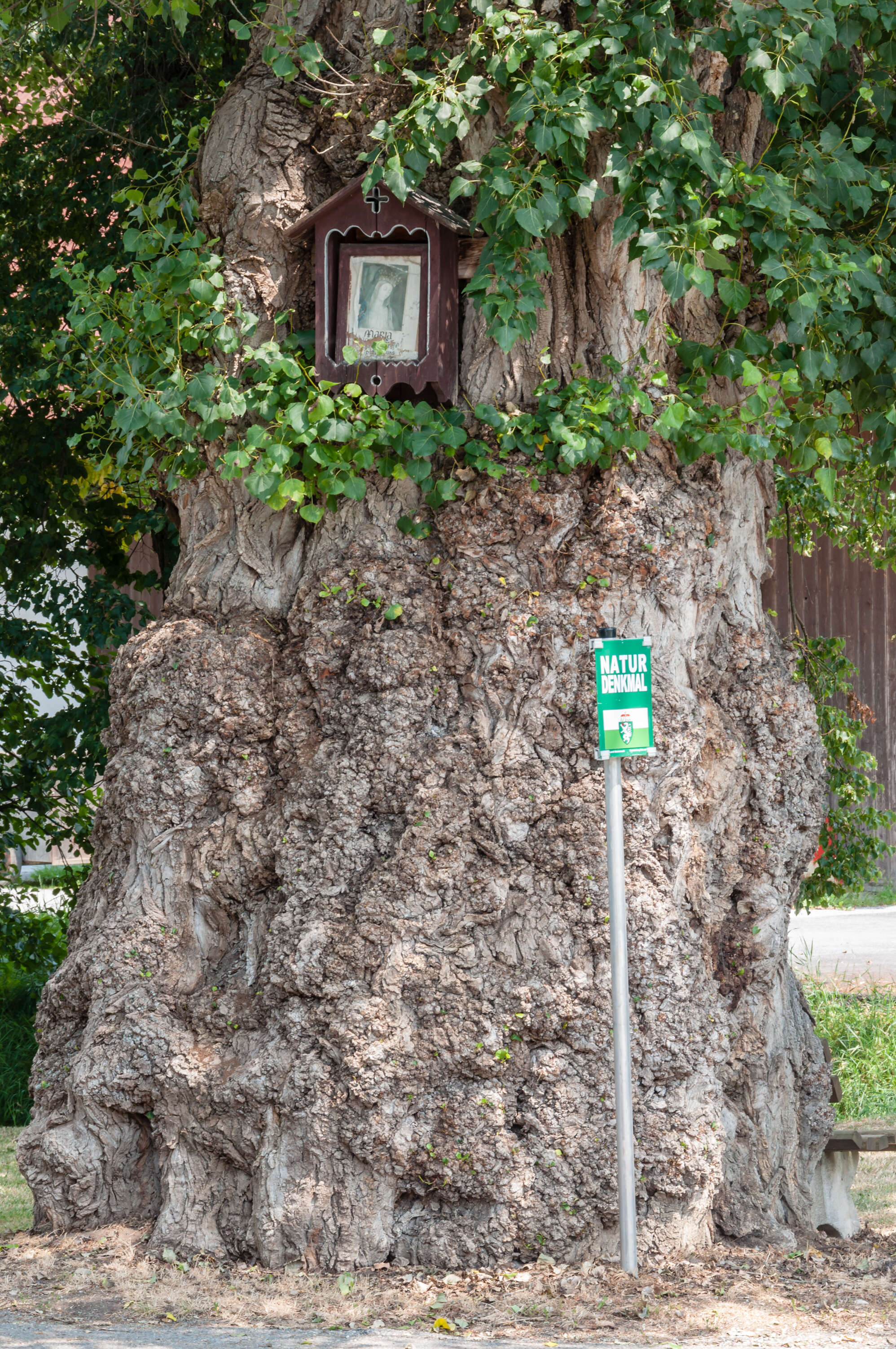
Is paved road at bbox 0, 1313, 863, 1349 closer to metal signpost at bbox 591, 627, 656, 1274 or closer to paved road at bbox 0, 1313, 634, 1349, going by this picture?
paved road at bbox 0, 1313, 634, 1349

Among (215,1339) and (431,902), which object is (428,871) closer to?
(431,902)

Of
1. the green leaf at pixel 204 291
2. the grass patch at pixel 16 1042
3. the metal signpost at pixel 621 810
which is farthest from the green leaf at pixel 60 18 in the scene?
the grass patch at pixel 16 1042

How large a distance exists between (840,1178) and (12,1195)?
3.55 m

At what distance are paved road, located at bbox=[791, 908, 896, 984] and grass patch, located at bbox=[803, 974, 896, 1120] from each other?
0.42 m

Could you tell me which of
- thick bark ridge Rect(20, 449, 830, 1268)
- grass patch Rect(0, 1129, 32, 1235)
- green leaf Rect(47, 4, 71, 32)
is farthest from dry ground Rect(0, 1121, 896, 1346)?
green leaf Rect(47, 4, 71, 32)

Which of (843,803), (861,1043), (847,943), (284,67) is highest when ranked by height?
(284,67)

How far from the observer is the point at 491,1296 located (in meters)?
4.01

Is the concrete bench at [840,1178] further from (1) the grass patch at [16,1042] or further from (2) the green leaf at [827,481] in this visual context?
(1) the grass patch at [16,1042]

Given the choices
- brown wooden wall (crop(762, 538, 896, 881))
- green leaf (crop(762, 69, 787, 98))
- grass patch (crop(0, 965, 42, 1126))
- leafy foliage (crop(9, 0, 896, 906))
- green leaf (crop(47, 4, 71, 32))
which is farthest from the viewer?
brown wooden wall (crop(762, 538, 896, 881))

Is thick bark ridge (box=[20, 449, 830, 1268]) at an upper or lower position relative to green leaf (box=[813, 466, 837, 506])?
lower

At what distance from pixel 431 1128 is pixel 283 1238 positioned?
1.93ft

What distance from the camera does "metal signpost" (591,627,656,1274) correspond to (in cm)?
394

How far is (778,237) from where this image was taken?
165 inches

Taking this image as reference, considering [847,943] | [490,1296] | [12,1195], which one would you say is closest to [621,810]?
[490,1296]
